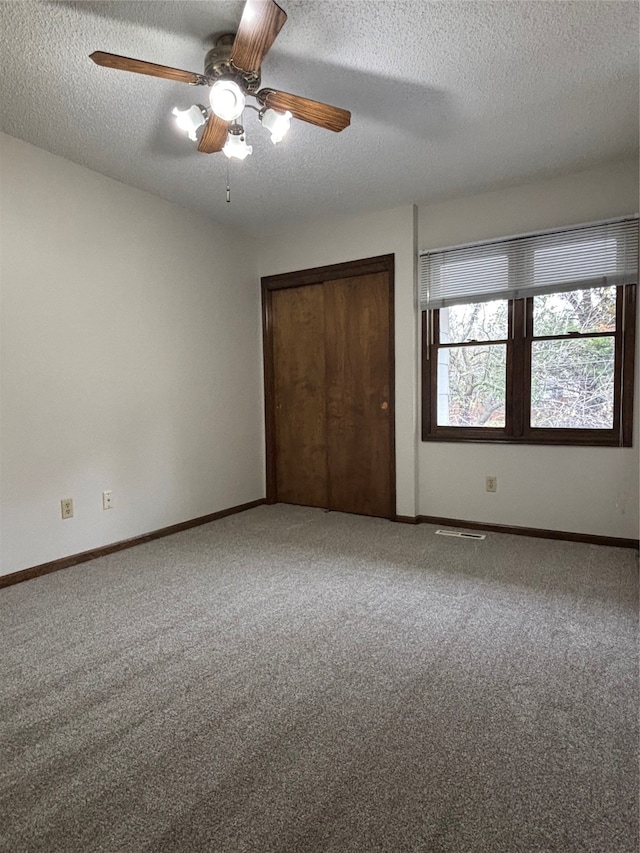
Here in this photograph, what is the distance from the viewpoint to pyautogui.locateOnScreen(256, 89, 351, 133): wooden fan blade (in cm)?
197

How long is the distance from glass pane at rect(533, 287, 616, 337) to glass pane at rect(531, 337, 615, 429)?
8 cm

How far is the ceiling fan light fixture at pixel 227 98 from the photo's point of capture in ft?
5.99

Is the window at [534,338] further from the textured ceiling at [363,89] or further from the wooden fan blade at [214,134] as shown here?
the wooden fan blade at [214,134]

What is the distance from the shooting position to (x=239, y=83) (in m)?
1.95

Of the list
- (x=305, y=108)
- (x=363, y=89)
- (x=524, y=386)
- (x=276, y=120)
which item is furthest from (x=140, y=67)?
(x=524, y=386)

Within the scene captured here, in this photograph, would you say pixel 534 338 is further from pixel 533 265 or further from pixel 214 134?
pixel 214 134

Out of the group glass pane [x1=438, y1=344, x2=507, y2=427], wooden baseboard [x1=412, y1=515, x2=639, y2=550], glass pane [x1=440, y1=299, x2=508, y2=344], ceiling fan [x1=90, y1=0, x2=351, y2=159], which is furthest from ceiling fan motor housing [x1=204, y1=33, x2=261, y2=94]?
wooden baseboard [x1=412, y1=515, x2=639, y2=550]

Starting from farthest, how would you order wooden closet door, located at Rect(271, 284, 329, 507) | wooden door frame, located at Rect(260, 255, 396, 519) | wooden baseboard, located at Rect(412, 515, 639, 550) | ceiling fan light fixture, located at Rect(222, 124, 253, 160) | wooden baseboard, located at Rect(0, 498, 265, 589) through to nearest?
1. wooden closet door, located at Rect(271, 284, 329, 507)
2. wooden door frame, located at Rect(260, 255, 396, 519)
3. wooden baseboard, located at Rect(412, 515, 639, 550)
4. wooden baseboard, located at Rect(0, 498, 265, 589)
5. ceiling fan light fixture, located at Rect(222, 124, 253, 160)

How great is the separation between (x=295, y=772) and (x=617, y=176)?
3669mm

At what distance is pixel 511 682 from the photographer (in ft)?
5.71

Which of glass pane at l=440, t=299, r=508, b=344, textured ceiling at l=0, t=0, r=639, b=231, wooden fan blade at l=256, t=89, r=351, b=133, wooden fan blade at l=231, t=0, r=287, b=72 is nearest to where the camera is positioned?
wooden fan blade at l=231, t=0, r=287, b=72

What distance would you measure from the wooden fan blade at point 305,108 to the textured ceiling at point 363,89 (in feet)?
0.65

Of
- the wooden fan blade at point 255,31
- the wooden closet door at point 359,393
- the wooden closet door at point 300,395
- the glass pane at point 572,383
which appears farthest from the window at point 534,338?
the wooden fan blade at point 255,31

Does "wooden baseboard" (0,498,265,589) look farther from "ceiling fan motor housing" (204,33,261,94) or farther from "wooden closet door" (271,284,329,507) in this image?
"ceiling fan motor housing" (204,33,261,94)
